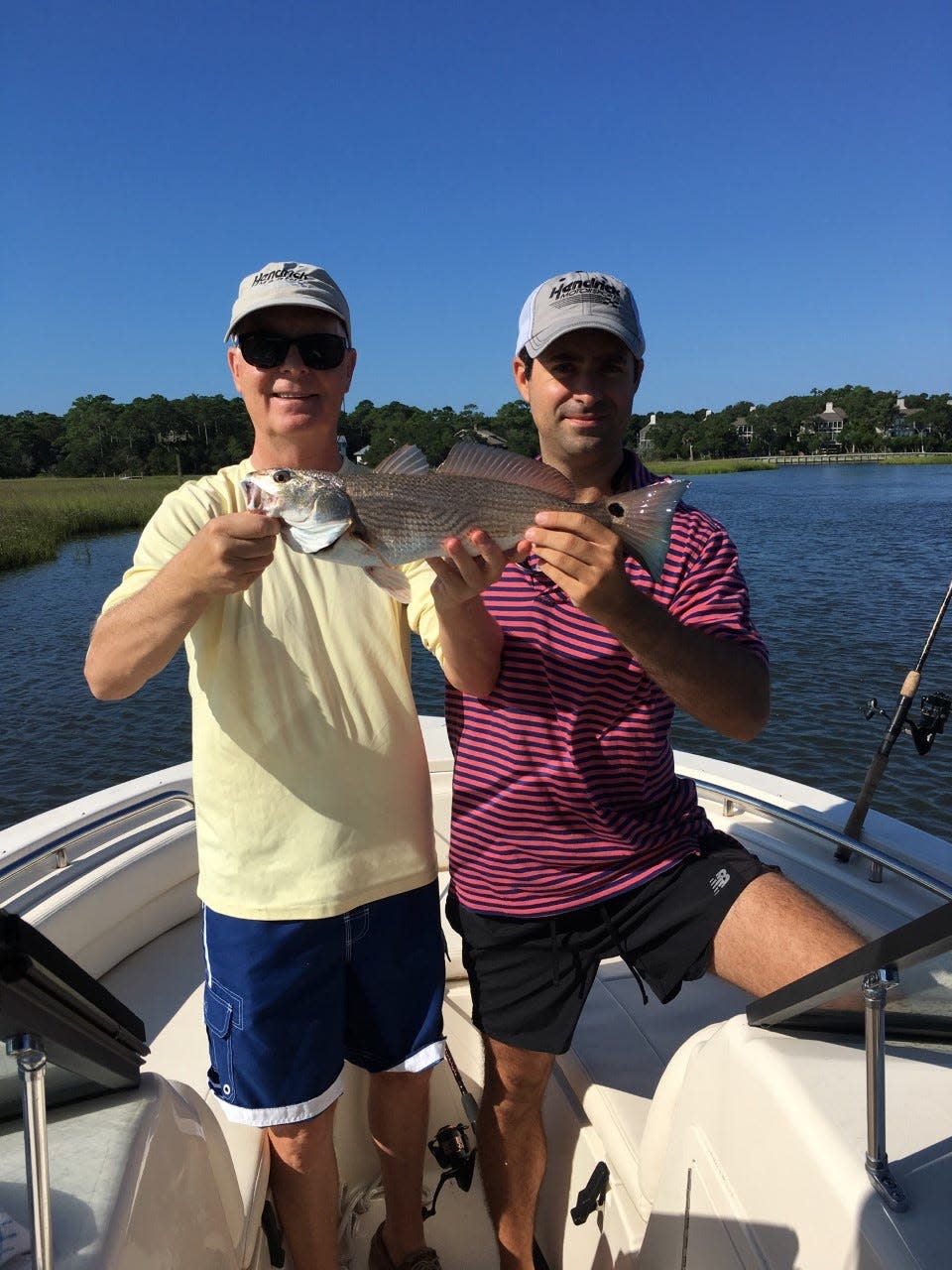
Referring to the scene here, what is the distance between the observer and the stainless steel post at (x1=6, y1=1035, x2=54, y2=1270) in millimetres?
1339

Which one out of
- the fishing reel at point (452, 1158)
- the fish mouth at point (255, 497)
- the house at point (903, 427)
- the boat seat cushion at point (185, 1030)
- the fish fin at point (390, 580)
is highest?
the house at point (903, 427)

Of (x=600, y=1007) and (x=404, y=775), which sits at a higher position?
(x=404, y=775)

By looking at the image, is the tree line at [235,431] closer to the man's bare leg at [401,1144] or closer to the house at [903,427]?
the house at [903,427]

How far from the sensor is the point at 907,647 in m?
17.8

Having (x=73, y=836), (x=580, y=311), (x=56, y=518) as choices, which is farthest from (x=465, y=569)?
(x=56, y=518)

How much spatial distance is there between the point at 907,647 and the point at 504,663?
17632mm

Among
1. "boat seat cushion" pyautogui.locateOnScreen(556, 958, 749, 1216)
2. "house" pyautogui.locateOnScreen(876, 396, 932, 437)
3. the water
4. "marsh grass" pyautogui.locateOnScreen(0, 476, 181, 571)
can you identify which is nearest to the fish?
"boat seat cushion" pyautogui.locateOnScreen(556, 958, 749, 1216)

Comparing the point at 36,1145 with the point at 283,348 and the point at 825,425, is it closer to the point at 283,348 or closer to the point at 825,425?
the point at 283,348

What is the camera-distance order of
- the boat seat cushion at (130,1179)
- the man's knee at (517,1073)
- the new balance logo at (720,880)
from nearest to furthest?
1. the boat seat cushion at (130,1179)
2. the new balance logo at (720,880)
3. the man's knee at (517,1073)

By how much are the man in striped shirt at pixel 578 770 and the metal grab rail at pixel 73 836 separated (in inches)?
56.2

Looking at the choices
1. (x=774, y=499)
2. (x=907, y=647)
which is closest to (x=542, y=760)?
(x=907, y=647)

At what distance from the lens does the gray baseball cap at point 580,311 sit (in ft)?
8.38

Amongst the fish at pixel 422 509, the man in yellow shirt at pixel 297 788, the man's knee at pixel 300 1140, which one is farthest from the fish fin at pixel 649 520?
Result: the man's knee at pixel 300 1140

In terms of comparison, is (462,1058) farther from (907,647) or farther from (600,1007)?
(907,647)
